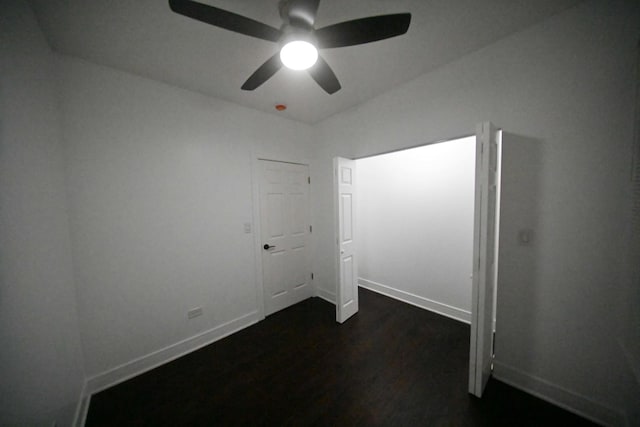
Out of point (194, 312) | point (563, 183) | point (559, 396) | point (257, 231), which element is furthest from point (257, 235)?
point (559, 396)

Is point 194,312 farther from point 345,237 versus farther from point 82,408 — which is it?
point 345,237

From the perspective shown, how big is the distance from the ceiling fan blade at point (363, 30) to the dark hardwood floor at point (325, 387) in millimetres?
2387

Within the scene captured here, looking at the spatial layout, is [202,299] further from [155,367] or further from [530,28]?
[530,28]

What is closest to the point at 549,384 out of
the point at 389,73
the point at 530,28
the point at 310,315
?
the point at 310,315

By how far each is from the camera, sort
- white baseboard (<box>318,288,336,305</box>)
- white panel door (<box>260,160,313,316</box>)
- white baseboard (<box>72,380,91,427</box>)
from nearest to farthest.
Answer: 1. white baseboard (<box>72,380,91,427</box>)
2. white panel door (<box>260,160,313,316</box>)
3. white baseboard (<box>318,288,336,305</box>)

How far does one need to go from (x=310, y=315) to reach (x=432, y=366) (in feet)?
4.69

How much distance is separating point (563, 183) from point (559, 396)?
150cm

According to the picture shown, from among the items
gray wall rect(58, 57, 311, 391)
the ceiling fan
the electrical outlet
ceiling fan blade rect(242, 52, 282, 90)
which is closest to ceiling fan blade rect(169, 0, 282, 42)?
the ceiling fan

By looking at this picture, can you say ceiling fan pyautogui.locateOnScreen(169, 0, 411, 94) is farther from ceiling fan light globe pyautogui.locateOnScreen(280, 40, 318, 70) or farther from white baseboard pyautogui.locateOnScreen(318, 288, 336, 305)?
white baseboard pyautogui.locateOnScreen(318, 288, 336, 305)

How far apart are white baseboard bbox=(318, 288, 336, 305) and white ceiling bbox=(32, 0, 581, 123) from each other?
269 centimetres

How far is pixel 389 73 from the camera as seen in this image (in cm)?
191

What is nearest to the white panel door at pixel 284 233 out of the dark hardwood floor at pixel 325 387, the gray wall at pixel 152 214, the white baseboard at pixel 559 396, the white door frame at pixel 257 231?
the white door frame at pixel 257 231

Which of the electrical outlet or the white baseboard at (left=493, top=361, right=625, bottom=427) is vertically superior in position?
the electrical outlet

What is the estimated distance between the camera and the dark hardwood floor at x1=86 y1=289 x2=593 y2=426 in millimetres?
1402
